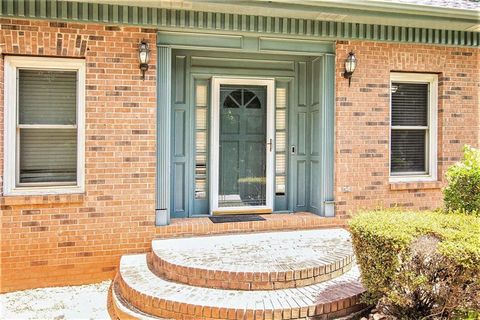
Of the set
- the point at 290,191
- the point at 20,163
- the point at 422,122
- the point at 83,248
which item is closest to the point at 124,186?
the point at 83,248

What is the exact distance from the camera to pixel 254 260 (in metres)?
3.83

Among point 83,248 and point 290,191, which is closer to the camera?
point 83,248

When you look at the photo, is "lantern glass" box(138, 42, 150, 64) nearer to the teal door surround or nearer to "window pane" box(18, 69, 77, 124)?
the teal door surround

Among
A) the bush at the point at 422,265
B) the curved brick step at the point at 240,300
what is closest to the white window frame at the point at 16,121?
the curved brick step at the point at 240,300

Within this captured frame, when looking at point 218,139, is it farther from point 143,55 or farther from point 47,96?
point 47,96

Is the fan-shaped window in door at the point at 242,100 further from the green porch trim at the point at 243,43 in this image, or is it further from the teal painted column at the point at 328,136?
the teal painted column at the point at 328,136

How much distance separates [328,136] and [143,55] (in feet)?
8.96

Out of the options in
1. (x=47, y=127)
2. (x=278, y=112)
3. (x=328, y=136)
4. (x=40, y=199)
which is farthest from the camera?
(x=278, y=112)

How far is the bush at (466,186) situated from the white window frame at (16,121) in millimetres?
4329

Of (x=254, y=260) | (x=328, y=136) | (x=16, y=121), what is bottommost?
(x=254, y=260)

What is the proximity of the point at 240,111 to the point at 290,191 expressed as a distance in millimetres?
1447

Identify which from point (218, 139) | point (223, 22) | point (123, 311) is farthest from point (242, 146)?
point (123, 311)

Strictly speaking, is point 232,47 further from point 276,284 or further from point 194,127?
point 276,284

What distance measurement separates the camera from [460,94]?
575cm
